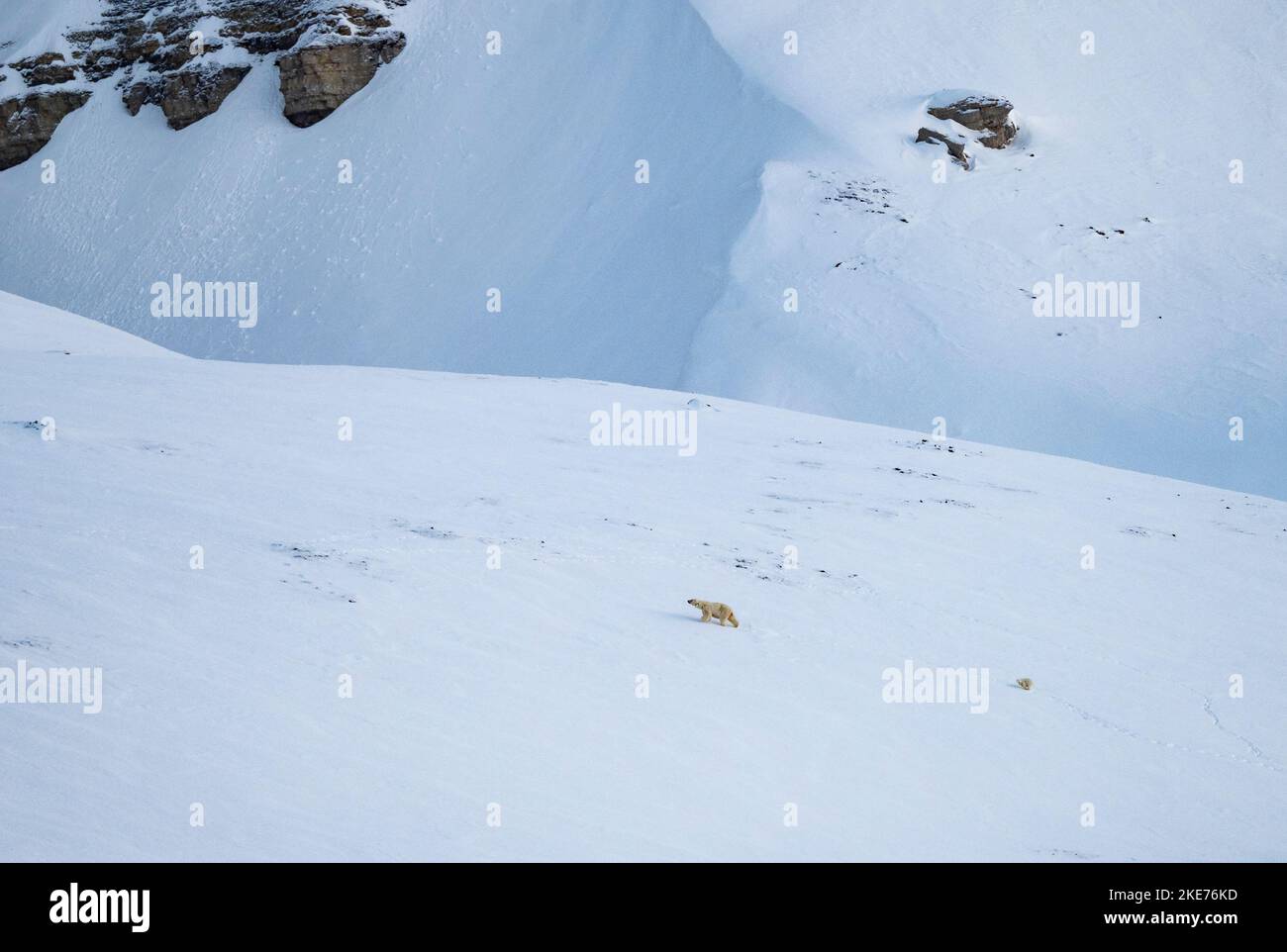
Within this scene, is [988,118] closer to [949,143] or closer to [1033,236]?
[949,143]

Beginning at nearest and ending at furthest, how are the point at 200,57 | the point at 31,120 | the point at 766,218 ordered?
1. the point at 766,218
2. the point at 200,57
3. the point at 31,120

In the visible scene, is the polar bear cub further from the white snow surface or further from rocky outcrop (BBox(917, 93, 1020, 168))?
rocky outcrop (BBox(917, 93, 1020, 168))

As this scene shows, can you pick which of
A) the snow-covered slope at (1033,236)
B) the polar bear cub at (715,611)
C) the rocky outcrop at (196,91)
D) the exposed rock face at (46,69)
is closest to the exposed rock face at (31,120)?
the exposed rock face at (46,69)

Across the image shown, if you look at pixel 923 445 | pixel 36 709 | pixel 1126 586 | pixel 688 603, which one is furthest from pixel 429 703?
pixel 923 445

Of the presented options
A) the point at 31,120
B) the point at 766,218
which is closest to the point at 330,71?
the point at 31,120

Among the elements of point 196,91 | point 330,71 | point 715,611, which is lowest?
point 715,611

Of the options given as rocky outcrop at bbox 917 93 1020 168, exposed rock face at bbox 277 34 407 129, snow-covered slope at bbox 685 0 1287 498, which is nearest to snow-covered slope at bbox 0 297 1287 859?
snow-covered slope at bbox 685 0 1287 498
